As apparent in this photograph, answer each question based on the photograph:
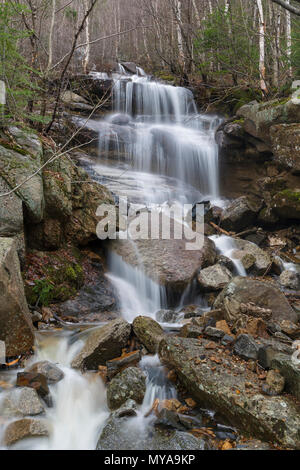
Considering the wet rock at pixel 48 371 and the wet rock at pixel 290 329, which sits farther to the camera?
the wet rock at pixel 290 329

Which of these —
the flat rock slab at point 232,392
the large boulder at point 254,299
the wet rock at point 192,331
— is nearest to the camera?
the flat rock slab at point 232,392

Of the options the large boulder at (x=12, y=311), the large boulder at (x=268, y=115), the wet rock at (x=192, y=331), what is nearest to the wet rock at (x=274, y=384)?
the wet rock at (x=192, y=331)

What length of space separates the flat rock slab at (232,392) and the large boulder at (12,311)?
1.63 metres

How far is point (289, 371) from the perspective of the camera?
2.98 meters

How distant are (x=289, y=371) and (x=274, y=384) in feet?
0.63

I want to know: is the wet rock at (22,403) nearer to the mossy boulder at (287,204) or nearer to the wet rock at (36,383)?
the wet rock at (36,383)

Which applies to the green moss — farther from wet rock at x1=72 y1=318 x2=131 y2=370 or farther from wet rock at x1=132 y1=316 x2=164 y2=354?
wet rock at x1=72 y1=318 x2=131 y2=370

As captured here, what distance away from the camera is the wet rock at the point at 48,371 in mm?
3396

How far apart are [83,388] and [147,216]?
4462 mm

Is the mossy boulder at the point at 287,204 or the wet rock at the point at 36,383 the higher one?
the mossy boulder at the point at 287,204

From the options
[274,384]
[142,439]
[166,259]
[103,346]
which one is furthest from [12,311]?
[166,259]

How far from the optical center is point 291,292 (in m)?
6.31

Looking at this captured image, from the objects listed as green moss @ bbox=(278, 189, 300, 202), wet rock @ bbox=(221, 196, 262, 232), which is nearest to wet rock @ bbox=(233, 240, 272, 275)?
wet rock @ bbox=(221, 196, 262, 232)
